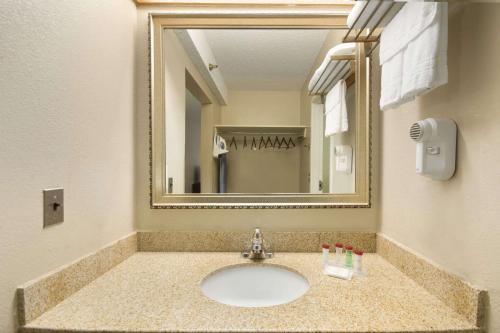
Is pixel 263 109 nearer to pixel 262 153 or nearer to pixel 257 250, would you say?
pixel 262 153

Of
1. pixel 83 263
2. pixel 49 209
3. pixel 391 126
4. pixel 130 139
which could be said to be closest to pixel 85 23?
pixel 130 139

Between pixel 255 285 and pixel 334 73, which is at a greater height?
pixel 334 73

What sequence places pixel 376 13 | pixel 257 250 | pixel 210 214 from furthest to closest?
pixel 210 214 → pixel 257 250 → pixel 376 13

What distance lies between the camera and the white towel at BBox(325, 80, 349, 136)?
3.96ft

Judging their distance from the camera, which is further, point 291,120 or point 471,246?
point 291,120

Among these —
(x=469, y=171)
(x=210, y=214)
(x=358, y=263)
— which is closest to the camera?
(x=469, y=171)

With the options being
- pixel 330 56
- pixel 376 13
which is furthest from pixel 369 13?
pixel 330 56

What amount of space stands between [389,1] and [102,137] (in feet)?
3.37

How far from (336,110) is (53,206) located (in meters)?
1.13

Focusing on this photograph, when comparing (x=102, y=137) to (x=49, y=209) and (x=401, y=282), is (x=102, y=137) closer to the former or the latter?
(x=49, y=209)

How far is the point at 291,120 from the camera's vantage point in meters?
1.23

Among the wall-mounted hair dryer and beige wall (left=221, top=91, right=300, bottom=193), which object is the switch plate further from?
the wall-mounted hair dryer

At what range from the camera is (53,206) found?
74 centimetres

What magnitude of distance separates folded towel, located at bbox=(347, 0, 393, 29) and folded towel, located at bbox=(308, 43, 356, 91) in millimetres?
266
